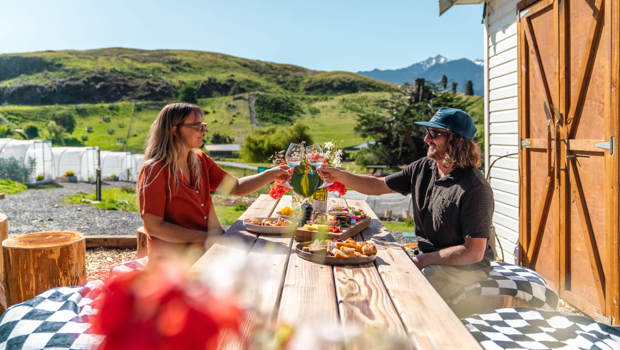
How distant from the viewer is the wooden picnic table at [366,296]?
1.21 meters

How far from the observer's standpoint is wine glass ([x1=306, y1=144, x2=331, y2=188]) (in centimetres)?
254

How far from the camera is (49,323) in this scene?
67.9 inches

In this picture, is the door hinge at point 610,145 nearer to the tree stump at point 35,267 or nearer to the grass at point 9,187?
the tree stump at point 35,267

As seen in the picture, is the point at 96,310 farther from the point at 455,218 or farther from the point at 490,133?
the point at 490,133

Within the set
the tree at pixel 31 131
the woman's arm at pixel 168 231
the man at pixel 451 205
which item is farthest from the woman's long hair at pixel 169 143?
the tree at pixel 31 131

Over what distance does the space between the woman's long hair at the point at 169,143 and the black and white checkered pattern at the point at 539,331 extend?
5.82 feet

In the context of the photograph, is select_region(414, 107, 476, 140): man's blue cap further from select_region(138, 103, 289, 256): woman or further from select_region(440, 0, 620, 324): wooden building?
select_region(440, 0, 620, 324): wooden building

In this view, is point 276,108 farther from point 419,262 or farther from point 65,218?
point 419,262

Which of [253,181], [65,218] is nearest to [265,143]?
[65,218]

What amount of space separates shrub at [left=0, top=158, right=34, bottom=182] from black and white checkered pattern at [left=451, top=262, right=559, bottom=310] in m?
19.9

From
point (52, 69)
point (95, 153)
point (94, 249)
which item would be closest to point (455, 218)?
point (94, 249)

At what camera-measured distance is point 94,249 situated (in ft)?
17.1

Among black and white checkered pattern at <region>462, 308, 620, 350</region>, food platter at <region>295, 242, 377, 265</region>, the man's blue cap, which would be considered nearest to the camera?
black and white checkered pattern at <region>462, 308, 620, 350</region>

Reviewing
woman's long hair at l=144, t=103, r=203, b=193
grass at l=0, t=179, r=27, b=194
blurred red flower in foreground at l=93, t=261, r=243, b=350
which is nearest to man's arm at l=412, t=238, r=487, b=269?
woman's long hair at l=144, t=103, r=203, b=193
